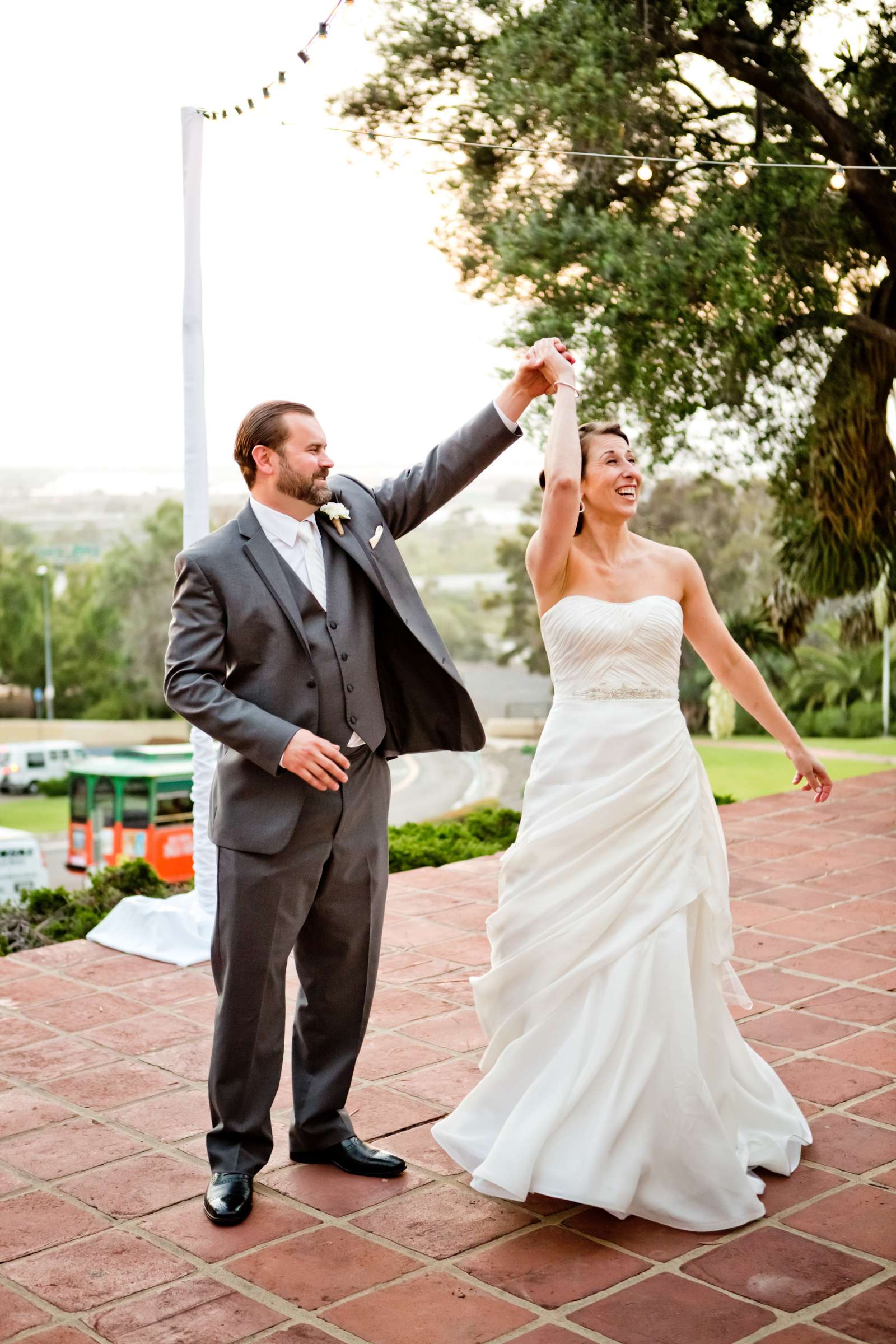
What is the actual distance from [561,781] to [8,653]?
56.9 meters

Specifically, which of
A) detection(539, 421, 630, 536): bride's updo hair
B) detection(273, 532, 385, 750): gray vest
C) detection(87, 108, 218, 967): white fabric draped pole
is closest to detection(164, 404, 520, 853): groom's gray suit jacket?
detection(273, 532, 385, 750): gray vest

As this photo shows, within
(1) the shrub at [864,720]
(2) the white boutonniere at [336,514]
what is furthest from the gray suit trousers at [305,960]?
(1) the shrub at [864,720]

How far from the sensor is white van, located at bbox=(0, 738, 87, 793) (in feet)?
143

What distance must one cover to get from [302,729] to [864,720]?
24.7 m

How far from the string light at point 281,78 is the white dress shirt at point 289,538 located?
9.10ft

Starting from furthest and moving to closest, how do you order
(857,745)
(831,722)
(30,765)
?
(30,765) → (831,722) → (857,745)

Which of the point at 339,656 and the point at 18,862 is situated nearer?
the point at 339,656

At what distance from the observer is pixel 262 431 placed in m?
3.06

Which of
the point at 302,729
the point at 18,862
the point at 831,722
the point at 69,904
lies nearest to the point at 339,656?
the point at 302,729

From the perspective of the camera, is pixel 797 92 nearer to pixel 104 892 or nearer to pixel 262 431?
pixel 104 892

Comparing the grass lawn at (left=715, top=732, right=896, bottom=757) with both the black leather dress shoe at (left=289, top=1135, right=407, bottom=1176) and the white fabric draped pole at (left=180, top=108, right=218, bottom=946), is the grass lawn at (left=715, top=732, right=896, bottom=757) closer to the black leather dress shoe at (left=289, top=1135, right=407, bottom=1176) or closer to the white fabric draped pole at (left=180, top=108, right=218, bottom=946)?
the white fabric draped pole at (left=180, top=108, right=218, bottom=946)

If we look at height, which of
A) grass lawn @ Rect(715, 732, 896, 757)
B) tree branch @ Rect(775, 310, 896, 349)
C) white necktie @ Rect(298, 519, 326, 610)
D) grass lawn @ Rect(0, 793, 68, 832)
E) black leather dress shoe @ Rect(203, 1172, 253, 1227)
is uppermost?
tree branch @ Rect(775, 310, 896, 349)

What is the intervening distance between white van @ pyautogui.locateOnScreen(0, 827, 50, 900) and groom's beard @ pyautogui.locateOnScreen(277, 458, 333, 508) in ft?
53.2

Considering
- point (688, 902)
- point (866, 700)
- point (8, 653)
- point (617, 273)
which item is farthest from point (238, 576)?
point (8, 653)
